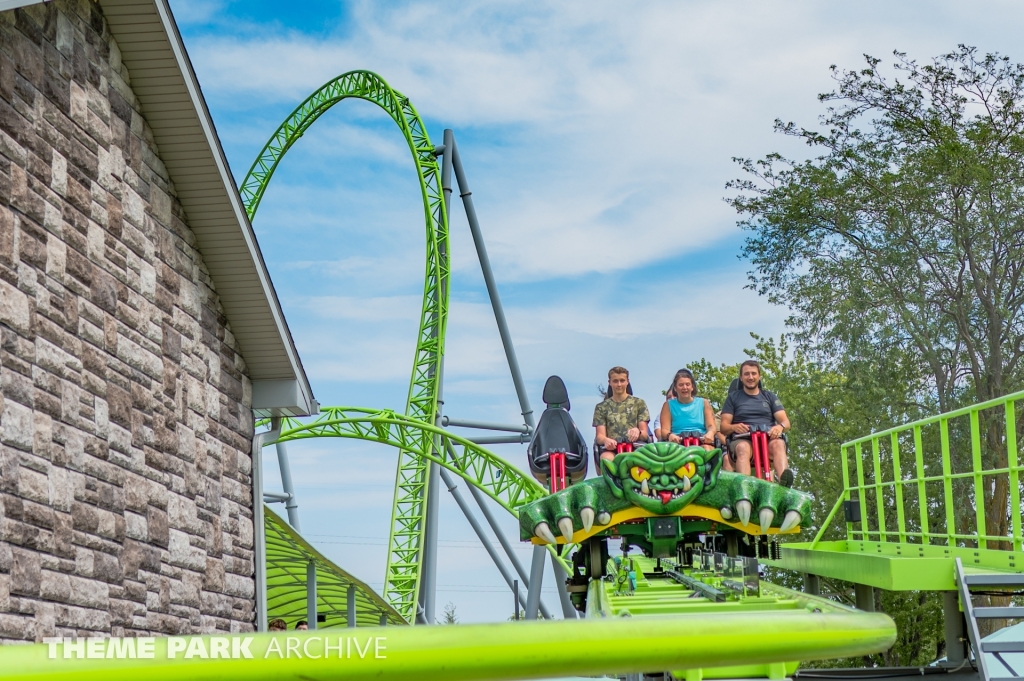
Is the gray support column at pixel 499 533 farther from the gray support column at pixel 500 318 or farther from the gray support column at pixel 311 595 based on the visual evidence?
the gray support column at pixel 311 595

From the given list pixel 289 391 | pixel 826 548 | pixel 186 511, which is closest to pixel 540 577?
pixel 826 548

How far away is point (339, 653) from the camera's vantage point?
72cm

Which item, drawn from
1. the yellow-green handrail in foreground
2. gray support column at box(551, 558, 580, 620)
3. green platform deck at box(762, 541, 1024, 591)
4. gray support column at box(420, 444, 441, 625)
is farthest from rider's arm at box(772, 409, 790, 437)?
gray support column at box(420, 444, 441, 625)

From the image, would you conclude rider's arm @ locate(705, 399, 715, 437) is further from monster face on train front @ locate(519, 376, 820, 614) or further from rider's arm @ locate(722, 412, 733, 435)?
monster face on train front @ locate(519, 376, 820, 614)

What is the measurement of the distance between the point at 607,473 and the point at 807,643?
614 cm

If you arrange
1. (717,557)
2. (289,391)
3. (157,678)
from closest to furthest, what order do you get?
(157,678), (717,557), (289,391)

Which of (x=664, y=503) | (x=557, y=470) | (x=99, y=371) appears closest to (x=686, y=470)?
(x=664, y=503)

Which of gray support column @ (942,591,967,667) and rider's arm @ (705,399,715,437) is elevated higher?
rider's arm @ (705,399,715,437)

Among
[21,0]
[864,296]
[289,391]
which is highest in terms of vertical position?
[864,296]

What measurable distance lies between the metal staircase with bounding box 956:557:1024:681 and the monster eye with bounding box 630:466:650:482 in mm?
1902

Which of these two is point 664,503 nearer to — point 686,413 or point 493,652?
point 686,413

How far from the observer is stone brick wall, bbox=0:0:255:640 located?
194 inches

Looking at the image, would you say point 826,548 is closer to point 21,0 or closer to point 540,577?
point 21,0

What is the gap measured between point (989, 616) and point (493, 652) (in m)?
4.78
